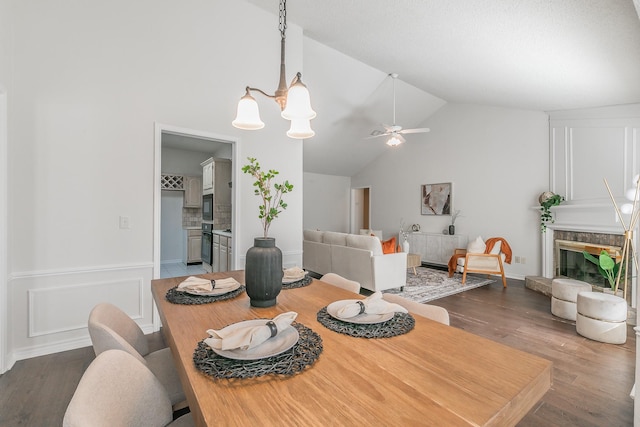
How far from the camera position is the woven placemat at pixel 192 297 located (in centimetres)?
148

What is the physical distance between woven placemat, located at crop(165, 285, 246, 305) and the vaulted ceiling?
297cm

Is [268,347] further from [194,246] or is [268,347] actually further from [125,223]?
[194,246]

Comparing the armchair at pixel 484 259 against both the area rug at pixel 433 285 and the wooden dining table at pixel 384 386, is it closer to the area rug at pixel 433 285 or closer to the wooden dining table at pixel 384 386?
the area rug at pixel 433 285

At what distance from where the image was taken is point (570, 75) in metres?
3.26

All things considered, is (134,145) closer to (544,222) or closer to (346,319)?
(346,319)

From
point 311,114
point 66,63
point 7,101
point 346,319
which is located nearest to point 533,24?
point 311,114

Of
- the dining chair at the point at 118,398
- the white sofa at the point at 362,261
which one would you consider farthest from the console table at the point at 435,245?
the dining chair at the point at 118,398

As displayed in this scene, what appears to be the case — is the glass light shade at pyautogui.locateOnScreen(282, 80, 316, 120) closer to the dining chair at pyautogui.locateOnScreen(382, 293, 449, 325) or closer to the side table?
the dining chair at pyautogui.locateOnScreen(382, 293, 449, 325)

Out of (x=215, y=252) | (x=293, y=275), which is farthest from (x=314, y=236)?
(x=293, y=275)

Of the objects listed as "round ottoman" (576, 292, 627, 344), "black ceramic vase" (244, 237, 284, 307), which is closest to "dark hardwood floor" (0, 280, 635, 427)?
"round ottoman" (576, 292, 627, 344)

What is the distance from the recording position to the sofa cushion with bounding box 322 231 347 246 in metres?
4.50

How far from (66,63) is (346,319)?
124 inches

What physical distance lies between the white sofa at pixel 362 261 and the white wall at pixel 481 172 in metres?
2.52

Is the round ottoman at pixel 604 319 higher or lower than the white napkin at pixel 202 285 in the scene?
lower
